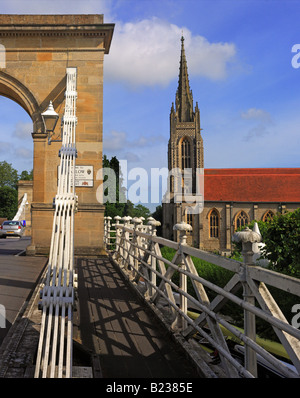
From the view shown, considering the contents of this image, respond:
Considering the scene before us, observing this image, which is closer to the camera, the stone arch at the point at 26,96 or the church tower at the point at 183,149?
the stone arch at the point at 26,96

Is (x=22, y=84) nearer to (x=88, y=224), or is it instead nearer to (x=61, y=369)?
(x=88, y=224)

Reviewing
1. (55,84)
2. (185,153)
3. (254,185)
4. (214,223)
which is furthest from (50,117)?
(185,153)

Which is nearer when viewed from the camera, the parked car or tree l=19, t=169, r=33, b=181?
the parked car

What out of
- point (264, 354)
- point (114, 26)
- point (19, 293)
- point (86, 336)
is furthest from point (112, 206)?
point (264, 354)

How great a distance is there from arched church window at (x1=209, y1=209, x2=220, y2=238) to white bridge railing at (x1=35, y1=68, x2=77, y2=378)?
5257 centimetres

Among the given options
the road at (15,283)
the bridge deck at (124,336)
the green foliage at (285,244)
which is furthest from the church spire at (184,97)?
the bridge deck at (124,336)

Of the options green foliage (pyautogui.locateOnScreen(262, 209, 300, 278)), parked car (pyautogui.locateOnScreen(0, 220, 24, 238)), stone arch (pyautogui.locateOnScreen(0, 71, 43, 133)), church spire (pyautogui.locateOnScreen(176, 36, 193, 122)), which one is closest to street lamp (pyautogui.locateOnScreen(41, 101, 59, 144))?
stone arch (pyautogui.locateOnScreen(0, 71, 43, 133))

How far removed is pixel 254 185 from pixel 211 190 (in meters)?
7.30

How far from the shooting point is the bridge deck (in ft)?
9.70

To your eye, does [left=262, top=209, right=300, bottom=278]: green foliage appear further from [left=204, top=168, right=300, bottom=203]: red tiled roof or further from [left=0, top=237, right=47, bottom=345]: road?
[left=204, top=168, right=300, bottom=203]: red tiled roof

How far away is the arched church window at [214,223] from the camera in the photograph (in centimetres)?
5609

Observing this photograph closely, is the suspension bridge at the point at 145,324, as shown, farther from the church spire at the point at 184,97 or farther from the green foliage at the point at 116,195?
the church spire at the point at 184,97
